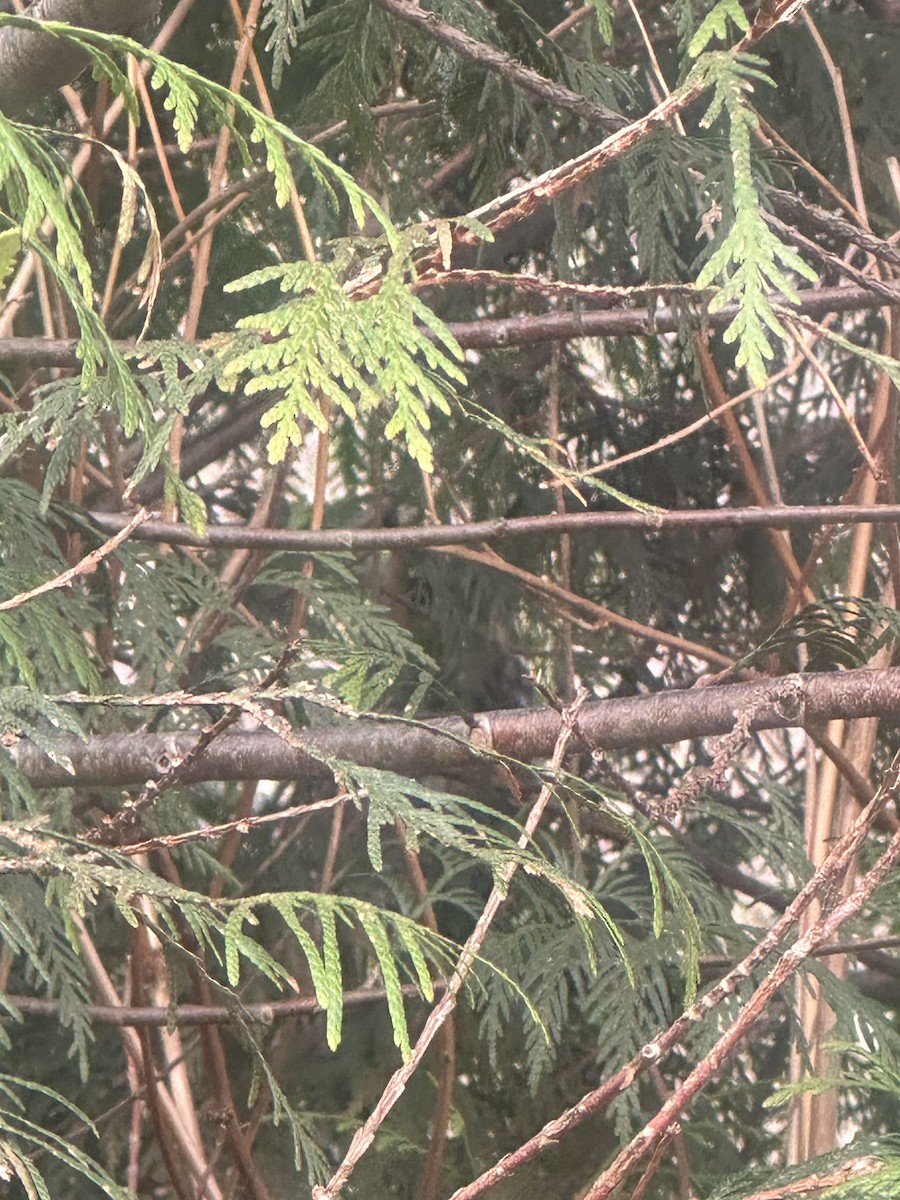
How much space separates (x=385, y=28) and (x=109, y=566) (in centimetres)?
57

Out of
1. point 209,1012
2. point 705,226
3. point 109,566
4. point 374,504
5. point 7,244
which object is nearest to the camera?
point 7,244

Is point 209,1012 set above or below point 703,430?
below

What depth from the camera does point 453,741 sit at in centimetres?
83

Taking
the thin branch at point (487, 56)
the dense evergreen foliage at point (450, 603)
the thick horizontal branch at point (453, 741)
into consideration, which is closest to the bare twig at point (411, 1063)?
the dense evergreen foliage at point (450, 603)

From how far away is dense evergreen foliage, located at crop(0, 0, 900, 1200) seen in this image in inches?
23.6

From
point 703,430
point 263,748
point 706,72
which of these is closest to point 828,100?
point 703,430

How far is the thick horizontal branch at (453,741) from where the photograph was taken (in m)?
0.83

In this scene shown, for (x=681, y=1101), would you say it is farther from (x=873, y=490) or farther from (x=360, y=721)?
(x=873, y=490)

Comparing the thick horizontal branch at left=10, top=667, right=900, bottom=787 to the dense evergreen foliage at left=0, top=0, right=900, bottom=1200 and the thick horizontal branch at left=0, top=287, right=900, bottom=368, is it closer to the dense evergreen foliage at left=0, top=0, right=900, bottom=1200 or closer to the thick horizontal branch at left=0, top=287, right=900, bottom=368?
the dense evergreen foliage at left=0, top=0, right=900, bottom=1200

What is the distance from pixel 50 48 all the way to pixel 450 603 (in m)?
1.01

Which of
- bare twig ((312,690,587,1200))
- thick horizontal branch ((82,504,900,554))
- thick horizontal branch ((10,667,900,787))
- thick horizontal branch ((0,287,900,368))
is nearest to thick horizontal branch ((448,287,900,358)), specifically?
thick horizontal branch ((0,287,900,368))

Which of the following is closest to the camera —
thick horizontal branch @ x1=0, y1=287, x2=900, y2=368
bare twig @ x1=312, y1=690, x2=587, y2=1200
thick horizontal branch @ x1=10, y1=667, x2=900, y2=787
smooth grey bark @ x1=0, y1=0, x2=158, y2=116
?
bare twig @ x1=312, y1=690, x2=587, y2=1200

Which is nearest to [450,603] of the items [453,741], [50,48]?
[453,741]

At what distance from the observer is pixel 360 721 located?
36.6 inches
